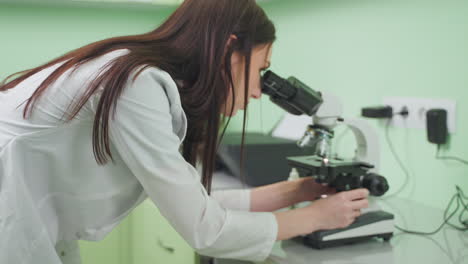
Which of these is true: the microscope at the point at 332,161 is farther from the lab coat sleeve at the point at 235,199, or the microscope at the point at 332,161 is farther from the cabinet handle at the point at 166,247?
the cabinet handle at the point at 166,247

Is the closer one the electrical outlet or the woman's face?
the woman's face

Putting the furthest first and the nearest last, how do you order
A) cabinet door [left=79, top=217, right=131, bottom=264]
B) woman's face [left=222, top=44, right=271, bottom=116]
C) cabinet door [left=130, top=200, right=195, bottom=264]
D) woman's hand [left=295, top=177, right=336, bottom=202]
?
cabinet door [left=79, top=217, right=131, bottom=264], cabinet door [left=130, top=200, right=195, bottom=264], woman's hand [left=295, top=177, right=336, bottom=202], woman's face [left=222, top=44, right=271, bottom=116]

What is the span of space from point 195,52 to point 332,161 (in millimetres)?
459

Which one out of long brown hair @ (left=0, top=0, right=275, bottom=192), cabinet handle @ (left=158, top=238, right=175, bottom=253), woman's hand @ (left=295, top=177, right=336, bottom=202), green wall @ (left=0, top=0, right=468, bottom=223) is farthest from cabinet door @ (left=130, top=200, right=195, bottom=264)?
green wall @ (left=0, top=0, right=468, bottom=223)

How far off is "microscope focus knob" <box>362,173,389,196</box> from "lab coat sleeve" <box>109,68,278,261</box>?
38cm

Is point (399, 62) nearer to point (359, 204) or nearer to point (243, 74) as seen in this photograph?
point (359, 204)

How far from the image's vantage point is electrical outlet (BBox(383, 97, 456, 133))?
1.40 metres

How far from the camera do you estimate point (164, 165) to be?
0.86m

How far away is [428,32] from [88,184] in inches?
42.9

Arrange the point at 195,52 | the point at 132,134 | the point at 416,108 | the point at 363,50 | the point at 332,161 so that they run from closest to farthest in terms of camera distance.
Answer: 1. the point at 132,134
2. the point at 195,52
3. the point at 332,161
4. the point at 416,108
5. the point at 363,50

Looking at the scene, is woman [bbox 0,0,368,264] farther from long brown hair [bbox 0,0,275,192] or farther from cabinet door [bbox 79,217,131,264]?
cabinet door [bbox 79,217,131,264]

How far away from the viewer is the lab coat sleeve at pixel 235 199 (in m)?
1.31

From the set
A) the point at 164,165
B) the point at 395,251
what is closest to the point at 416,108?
the point at 395,251

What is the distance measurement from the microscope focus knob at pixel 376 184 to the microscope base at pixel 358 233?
6 centimetres
